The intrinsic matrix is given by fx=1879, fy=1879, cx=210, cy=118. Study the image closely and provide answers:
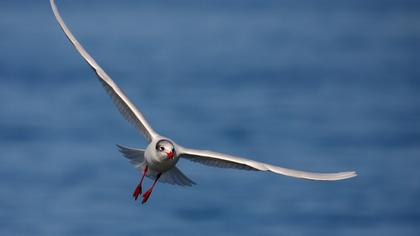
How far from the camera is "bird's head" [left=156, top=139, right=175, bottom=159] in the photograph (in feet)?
97.9

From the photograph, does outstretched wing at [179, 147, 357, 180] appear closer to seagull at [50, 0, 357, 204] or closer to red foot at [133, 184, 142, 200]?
seagull at [50, 0, 357, 204]

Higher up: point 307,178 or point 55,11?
point 55,11

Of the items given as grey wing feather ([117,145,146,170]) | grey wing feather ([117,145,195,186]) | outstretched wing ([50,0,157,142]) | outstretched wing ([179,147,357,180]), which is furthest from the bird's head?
grey wing feather ([117,145,195,186])

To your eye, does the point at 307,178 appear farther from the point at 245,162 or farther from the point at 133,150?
the point at 133,150

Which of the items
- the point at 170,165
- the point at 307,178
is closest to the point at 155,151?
the point at 170,165

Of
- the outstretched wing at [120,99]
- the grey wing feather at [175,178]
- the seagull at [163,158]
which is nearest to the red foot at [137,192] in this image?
the seagull at [163,158]

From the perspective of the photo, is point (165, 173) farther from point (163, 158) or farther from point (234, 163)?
point (234, 163)

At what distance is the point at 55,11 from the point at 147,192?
337 centimetres

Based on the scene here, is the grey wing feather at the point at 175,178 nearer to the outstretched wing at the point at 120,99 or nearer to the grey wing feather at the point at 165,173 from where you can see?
the grey wing feather at the point at 165,173

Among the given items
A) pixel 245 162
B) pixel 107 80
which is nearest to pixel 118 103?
pixel 107 80

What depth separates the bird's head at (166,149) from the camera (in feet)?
97.9

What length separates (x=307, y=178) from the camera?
29.6 metres

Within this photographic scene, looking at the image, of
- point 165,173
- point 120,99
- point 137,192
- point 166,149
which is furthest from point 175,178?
point 120,99

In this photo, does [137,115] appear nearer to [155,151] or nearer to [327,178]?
[155,151]
